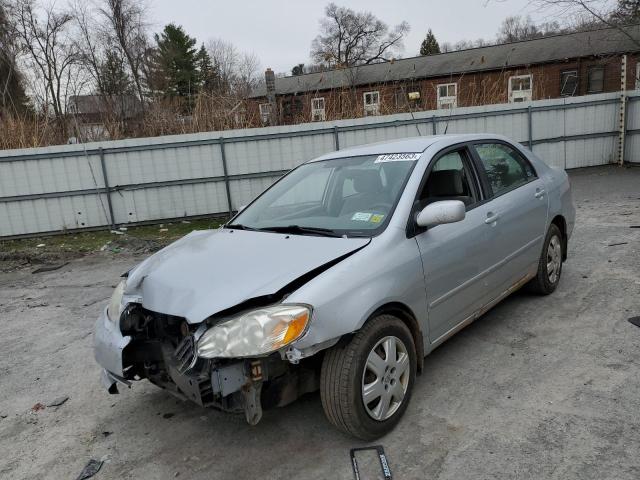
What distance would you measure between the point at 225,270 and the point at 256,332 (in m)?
0.54

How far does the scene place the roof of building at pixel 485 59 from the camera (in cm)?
2417

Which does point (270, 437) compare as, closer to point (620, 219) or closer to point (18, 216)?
point (620, 219)

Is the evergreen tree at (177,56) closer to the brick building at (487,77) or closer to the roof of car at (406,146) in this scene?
the brick building at (487,77)

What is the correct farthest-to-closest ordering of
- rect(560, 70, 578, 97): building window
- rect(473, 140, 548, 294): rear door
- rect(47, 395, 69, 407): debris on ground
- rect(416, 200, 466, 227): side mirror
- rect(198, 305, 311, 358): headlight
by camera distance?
1. rect(560, 70, 578, 97): building window
2. rect(473, 140, 548, 294): rear door
3. rect(47, 395, 69, 407): debris on ground
4. rect(416, 200, 466, 227): side mirror
5. rect(198, 305, 311, 358): headlight

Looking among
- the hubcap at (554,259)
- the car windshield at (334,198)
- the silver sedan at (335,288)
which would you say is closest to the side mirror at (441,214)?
the silver sedan at (335,288)

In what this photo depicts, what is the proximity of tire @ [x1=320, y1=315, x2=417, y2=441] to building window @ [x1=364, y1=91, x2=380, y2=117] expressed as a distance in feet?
35.9

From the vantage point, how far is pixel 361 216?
3135 mm

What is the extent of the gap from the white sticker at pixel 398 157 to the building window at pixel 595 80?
26090 millimetres

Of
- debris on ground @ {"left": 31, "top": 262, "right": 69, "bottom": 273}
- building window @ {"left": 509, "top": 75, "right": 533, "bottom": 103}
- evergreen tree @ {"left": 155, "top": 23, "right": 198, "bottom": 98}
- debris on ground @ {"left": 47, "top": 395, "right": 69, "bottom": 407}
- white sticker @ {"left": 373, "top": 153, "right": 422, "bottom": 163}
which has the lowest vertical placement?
debris on ground @ {"left": 31, "top": 262, "right": 69, "bottom": 273}

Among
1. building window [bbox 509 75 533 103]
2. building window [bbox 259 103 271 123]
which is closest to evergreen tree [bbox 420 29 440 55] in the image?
building window [bbox 509 75 533 103]

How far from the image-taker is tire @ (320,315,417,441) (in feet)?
8.17

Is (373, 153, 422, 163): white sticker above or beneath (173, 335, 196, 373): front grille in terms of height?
above

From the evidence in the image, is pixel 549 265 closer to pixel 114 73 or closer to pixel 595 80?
pixel 595 80

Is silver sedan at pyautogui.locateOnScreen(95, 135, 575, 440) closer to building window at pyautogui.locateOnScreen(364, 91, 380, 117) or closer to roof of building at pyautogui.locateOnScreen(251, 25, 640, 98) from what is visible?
building window at pyautogui.locateOnScreen(364, 91, 380, 117)
